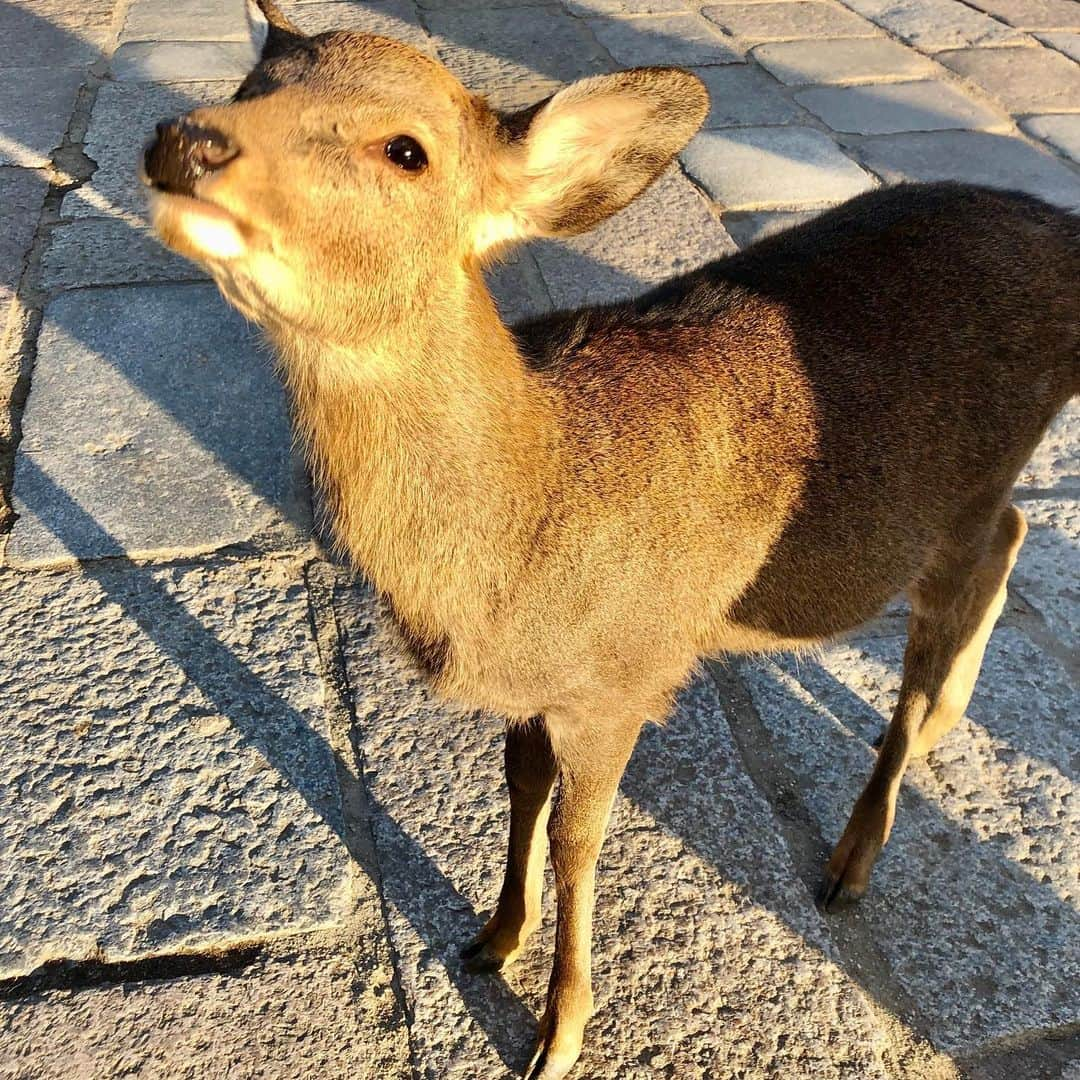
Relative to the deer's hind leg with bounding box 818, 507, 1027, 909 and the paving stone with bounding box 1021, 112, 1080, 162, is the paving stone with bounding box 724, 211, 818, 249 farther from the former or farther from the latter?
the deer's hind leg with bounding box 818, 507, 1027, 909

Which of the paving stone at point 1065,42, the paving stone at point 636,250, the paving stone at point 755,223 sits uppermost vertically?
the paving stone at point 1065,42

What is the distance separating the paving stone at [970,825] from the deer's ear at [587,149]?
5.17ft

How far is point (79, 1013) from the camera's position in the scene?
7.44 ft

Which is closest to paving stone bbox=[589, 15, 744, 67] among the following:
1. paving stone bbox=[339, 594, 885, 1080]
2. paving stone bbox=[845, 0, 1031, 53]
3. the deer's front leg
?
paving stone bbox=[845, 0, 1031, 53]

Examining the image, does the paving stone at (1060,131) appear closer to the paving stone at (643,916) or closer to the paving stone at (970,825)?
the paving stone at (970,825)

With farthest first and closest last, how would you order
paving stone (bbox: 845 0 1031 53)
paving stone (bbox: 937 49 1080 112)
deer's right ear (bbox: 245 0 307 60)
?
paving stone (bbox: 845 0 1031 53), paving stone (bbox: 937 49 1080 112), deer's right ear (bbox: 245 0 307 60)

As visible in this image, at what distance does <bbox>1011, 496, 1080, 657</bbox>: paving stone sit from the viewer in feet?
10.9

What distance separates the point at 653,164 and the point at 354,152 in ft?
2.16

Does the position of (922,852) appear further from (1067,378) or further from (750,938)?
(1067,378)

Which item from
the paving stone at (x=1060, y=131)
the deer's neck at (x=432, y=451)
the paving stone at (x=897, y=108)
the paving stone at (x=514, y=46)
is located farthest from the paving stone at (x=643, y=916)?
the paving stone at (x=514, y=46)

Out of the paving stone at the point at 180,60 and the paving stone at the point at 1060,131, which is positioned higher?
the paving stone at the point at 1060,131

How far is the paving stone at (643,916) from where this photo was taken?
2305 mm

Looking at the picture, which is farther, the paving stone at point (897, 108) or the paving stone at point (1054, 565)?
the paving stone at point (897, 108)

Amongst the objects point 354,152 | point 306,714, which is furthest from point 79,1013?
point 354,152
